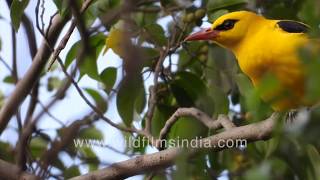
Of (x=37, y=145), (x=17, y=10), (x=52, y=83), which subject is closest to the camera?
(x=17, y=10)

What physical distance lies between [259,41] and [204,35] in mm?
356

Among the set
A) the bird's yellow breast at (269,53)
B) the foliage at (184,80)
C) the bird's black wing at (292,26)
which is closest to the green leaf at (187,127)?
the foliage at (184,80)

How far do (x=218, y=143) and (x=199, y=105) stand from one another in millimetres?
1057

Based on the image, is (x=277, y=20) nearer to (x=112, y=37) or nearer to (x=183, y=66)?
(x=183, y=66)

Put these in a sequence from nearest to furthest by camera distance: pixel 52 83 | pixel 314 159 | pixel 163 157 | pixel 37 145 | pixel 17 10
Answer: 1. pixel 163 157
2. pixel 314 159
3. pixel 17 10
4. pixel 37 145
5. pixel 52 83

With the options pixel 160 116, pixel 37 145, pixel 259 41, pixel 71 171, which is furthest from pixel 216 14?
pixel 37 145

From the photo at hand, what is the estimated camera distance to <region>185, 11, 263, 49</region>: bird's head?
4.07 m

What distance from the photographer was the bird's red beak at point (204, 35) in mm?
3993

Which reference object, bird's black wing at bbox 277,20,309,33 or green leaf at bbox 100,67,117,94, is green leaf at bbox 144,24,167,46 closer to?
→ green leaf at bbox 100,67,117,94

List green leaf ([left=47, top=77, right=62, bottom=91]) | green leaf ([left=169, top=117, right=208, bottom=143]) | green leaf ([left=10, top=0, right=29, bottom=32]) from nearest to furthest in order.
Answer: green leaf ([left=10, top=0, right=29, bottom=32])
green leaf ([left=169, top=117, right=208, bottom=143])
green leaf ([left=47, top=77, right=62, bottom=91])

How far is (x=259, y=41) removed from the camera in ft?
12.5

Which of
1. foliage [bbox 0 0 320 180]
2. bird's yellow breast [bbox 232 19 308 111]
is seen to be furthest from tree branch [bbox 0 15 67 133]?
bird's yellow breast [bbox 232 19 308 111]

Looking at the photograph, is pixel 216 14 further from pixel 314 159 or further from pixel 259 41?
pixel 314 159

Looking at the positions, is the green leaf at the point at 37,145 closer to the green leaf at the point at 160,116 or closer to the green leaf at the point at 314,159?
the green leaf at the point at 160,116
